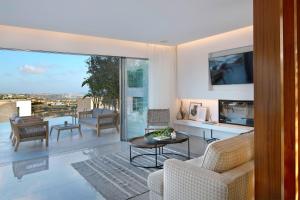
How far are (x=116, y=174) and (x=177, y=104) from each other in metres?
3.53

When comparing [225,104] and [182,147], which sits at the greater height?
[225,104]

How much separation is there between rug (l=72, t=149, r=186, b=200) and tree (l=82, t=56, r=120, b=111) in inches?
138

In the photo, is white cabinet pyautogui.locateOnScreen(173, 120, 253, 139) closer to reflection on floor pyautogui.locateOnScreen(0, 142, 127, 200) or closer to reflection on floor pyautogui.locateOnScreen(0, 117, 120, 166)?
reflection on floor pyautogui.locateOnScreen(0, 117, 120, 166)

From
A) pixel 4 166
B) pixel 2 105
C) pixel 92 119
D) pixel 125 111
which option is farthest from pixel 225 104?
pixel 2 105

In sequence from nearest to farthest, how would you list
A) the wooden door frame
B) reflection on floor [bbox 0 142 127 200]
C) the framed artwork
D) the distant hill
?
the wooden door frame, reflection on floor [bbox 0 142 127 200], the framed artwork, the distant hill

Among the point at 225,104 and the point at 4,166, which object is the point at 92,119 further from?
the point at 225,104

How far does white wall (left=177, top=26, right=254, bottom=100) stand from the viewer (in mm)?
4847

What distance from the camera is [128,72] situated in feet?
19.3

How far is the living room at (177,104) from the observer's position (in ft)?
4.79

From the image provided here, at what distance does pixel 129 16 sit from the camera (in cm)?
367

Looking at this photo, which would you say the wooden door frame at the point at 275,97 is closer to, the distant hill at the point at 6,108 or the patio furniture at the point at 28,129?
the patio furniture at the point at 28,129

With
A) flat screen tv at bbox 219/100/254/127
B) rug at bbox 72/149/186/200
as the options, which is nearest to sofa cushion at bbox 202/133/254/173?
rug at bbox 72/149/186/200

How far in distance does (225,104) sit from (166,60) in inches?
83.1

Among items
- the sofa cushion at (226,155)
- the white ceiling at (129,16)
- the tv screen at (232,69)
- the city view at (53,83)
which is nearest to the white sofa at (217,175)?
the sofa cushion at (226,155)
